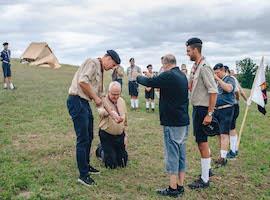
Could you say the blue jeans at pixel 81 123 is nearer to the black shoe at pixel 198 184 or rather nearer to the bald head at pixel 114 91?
the bald head at pixel 114 91

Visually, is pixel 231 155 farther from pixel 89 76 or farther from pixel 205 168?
pixel 89 76

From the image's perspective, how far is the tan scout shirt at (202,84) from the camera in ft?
22.5

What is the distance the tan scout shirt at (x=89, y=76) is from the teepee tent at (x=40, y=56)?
134 ft

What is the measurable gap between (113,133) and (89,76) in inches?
74.7

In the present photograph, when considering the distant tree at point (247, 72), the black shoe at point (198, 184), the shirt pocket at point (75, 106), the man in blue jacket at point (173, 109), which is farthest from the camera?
the distant tree at point (247, 72)

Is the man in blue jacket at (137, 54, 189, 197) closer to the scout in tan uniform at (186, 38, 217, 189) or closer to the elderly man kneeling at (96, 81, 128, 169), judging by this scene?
the scout in tan uniform at (186, 38, 217, 189)

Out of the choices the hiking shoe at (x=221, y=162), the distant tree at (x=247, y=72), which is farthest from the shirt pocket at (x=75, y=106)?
the distant tree at (x=247, y=72)

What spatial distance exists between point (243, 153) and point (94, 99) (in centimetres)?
497

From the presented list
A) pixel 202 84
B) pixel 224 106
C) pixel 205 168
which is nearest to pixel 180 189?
pixel 205 168

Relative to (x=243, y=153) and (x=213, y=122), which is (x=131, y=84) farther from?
(x=213, y=122)

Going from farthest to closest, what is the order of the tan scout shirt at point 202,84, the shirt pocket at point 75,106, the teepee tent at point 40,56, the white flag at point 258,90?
the teepee tent at point 40,56 → the white flag at point 258,90 → the tan scout shirt at point 202,84 → the shirt pocket at point 75,106

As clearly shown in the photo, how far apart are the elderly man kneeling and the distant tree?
57.1 metres

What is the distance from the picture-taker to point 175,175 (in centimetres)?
668

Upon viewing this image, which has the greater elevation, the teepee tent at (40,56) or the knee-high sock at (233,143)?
the teepee tent at (40,56)
